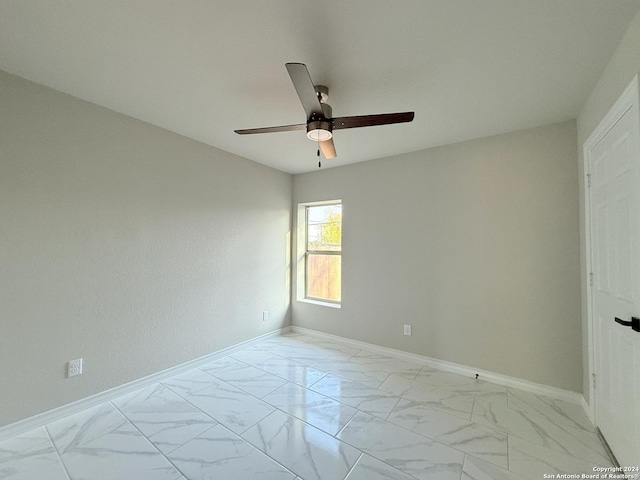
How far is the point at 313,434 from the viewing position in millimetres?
1796

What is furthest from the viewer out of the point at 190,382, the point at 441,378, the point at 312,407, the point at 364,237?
the point at 364,237

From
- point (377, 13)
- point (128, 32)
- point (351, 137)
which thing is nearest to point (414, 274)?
point (351, 137)

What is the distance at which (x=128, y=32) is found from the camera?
4.69ft

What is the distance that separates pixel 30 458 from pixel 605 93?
4273 mm

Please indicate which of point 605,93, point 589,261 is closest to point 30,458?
point 589,261

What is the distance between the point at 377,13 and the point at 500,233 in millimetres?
2230

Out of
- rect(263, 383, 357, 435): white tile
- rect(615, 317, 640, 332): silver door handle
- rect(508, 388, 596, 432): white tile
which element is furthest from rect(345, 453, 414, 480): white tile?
rect(615, 317, 640, 332): silver door handle

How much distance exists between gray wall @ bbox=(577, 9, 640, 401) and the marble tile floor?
76cm

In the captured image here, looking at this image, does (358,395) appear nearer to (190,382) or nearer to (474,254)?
(190,382)

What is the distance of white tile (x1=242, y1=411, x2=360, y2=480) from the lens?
1.51 m

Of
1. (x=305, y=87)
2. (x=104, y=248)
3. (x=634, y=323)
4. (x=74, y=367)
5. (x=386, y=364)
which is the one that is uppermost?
(x=305, y=87)

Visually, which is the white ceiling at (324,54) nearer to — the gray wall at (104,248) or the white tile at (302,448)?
the gray wall at (104,248)

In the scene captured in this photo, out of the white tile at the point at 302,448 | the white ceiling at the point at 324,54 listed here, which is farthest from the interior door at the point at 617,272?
the white tile at the point at 302,448

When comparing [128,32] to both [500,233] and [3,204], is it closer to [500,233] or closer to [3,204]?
[3,204]
